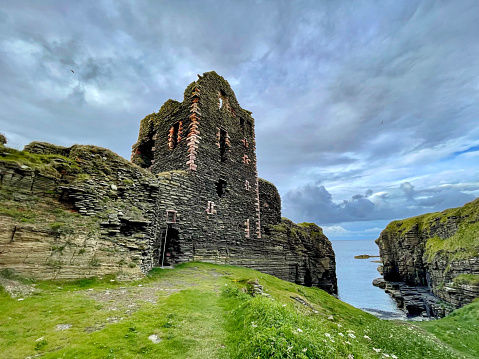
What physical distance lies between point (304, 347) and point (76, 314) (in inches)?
233

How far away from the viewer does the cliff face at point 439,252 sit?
28047 millimetres

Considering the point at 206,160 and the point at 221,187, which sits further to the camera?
the point at 221,187

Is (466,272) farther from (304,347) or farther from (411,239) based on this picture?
(304,347)

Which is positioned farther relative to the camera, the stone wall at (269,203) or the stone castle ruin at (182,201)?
the stone wall at (269,203)

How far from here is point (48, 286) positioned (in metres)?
7.93

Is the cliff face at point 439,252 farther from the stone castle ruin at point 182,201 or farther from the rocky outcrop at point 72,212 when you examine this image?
the rocky outcrop at point 72,212

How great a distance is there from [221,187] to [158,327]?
17.1 m

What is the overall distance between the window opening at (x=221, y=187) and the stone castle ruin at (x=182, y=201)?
10cm

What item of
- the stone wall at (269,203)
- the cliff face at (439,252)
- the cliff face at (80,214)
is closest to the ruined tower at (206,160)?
the cliff face at (80,214)

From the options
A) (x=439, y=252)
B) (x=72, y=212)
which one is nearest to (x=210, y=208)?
(x=72, y=212)

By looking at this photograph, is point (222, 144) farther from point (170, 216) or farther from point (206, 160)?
point (170, 216)

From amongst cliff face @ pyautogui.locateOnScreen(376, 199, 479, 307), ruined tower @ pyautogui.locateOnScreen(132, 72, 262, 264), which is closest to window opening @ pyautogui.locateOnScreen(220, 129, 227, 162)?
ruined tower @ pyautogui.locateOnScreen(132, 72, 262, 264)

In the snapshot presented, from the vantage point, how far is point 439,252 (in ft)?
120

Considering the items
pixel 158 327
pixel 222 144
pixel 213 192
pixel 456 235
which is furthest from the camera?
pixel 456 235
